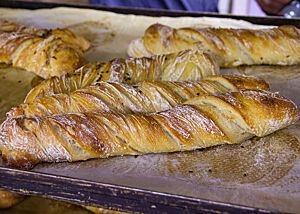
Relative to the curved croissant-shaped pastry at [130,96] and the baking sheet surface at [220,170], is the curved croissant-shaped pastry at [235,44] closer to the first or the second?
the baking sheet surface at [220,170]

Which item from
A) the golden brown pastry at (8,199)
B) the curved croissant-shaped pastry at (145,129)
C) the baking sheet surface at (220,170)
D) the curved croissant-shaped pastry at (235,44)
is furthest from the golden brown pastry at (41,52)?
the golden brown pastry at (8,199)

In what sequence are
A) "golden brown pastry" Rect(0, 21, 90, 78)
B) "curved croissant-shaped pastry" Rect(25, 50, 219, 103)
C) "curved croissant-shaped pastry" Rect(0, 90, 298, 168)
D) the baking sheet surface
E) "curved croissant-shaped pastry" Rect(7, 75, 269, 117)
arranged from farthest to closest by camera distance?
1. "golden brown pastry" Rect(0, 21, 90, 78)
2. "curved croissant-shaped pastry" Rect(25, 50, 219, 103)
3. "curved croissant-shaped pastry" Rect(7, 75, 269, 117)
4. "curved croissant-shaped pastry" Rect(0, 90, 298, 168)
5. the baking sheet surface

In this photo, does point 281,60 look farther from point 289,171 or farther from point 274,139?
point 289,171

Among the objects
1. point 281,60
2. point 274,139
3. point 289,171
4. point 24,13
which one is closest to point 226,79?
point 274,139

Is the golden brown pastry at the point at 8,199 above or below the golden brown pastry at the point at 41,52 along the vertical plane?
below

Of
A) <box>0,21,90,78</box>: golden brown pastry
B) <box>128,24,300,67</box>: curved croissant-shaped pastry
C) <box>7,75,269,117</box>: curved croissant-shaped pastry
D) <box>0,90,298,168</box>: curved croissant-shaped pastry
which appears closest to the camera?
<box>0,90,298,168</box>: curved croissant-shaped pastry

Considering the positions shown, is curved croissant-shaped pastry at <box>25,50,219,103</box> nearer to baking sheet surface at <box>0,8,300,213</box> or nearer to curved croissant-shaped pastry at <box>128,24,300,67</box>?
curved croissant-shaped pastry at <box>128,24,300,67</box>

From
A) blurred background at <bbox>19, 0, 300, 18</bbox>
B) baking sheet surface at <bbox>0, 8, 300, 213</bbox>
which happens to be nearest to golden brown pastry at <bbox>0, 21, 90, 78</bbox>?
baking sheet surface at <bbox>0, 8, 300, 213</bbox>
